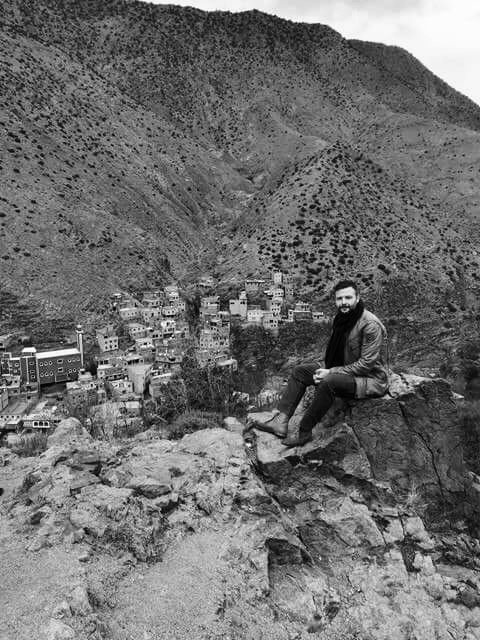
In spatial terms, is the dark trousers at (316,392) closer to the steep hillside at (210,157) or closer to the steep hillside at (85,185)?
the steep hillside at (85,185)

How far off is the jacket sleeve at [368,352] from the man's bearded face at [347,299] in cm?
36

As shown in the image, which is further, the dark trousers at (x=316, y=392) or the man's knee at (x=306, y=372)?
the man's knee at (x=306, y=372)

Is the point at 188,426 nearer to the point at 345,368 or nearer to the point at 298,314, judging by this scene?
the point at 345,368

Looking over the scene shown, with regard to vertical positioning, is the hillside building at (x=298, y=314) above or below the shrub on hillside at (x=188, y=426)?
below

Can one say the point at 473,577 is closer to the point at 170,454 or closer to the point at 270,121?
the point at 170,454

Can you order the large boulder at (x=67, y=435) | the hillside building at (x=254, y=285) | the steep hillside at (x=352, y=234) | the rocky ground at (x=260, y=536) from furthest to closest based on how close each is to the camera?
the steep hillside at (x=352, y=234) → the hillside building at (x=254, y=285) → the large boulder at (x=67, y=435) → the rocky ground at (x=260, y=536)

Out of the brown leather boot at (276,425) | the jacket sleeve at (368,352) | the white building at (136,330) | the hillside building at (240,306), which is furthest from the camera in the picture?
the hillside building at (240,306)

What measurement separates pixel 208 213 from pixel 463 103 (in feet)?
333

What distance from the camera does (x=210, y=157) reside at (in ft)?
274

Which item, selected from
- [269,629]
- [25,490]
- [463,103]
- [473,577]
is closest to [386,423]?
[473,577]

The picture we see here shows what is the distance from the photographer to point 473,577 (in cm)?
677

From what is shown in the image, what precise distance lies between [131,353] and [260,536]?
35.9 metres

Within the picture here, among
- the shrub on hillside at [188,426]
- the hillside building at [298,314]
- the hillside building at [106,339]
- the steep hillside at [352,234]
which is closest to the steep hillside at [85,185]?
the hillside building at [106,339]

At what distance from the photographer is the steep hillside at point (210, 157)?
1971 inches
